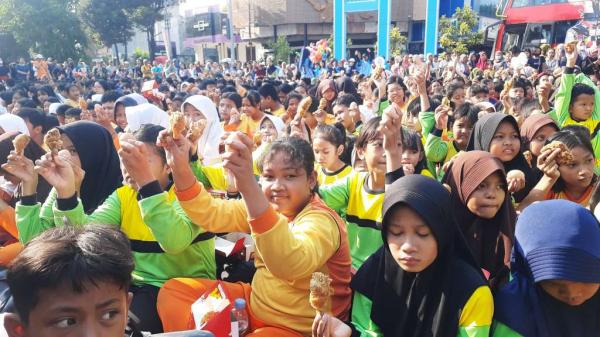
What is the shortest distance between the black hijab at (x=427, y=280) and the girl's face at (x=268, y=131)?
2.56 m

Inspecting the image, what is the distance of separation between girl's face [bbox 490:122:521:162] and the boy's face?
272 centimetres

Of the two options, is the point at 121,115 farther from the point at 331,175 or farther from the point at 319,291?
the point at 319,291

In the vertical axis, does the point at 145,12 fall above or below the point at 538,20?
above

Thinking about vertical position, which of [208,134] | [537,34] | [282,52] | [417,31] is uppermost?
[417,31]

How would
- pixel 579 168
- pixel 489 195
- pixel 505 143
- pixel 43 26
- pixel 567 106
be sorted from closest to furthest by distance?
pixel 489 195, pixel 579 168, pixel 505 143, pixel 567 106, pixel 43 26

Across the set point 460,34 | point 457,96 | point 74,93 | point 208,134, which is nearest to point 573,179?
point 457,96

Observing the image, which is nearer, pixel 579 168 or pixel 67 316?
pixel 67 316

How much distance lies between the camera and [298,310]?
208cm

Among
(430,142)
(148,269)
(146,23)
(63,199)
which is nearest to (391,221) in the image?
(148,269)

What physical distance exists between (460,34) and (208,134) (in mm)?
22691

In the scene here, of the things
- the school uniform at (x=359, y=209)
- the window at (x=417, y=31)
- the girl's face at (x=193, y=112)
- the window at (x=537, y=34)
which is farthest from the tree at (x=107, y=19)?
the school uniform at (x=359, y=209)

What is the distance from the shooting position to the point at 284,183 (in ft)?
6.91

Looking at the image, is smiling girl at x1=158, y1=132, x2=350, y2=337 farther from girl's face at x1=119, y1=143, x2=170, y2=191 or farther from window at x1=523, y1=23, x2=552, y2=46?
window at x1=523, y1=23, x2=552, y2=46

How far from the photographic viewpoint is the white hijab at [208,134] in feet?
16.1
